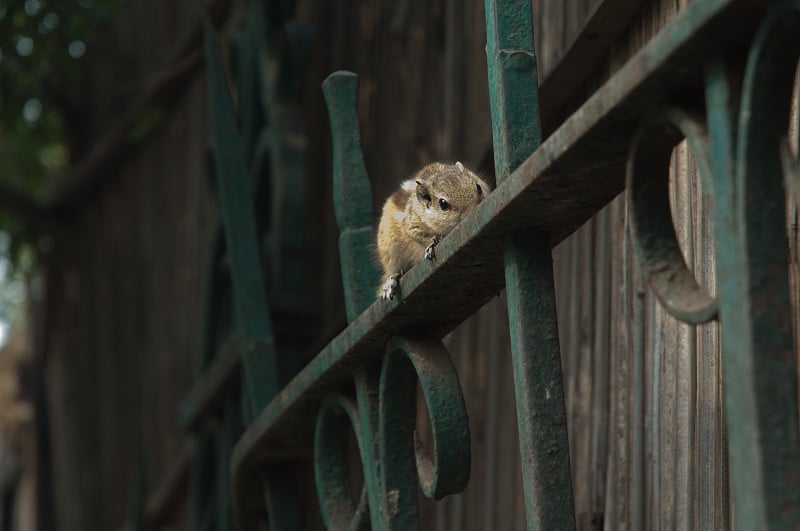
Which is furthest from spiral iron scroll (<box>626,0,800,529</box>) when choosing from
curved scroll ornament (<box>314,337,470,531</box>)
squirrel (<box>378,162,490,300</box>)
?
squirrel (<box>378,162,490,300</box>)

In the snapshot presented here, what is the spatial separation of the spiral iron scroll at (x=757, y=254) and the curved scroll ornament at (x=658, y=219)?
10 centimetres

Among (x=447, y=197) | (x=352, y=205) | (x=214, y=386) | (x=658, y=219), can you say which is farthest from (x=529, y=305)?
(x=214, y=386)

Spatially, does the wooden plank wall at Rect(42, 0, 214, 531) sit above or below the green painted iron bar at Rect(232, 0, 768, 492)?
above

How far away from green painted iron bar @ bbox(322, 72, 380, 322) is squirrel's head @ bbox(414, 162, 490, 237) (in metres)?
0.46

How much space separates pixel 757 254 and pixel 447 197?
2.00 m

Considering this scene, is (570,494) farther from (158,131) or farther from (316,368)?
(158,131)

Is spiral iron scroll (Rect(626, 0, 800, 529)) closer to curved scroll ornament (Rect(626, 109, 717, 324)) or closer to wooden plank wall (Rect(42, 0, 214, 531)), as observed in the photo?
curved scroll ornament (Rect(626, 109, 717, 324))

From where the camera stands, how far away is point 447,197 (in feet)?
11.6

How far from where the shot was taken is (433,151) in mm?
4832

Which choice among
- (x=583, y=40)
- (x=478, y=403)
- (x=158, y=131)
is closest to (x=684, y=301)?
(x=583, y=40)

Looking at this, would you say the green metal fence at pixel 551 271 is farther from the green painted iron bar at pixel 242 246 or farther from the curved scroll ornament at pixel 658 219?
the green painted iron bar at pixel 242 246

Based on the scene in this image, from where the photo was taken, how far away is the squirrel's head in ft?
11.6

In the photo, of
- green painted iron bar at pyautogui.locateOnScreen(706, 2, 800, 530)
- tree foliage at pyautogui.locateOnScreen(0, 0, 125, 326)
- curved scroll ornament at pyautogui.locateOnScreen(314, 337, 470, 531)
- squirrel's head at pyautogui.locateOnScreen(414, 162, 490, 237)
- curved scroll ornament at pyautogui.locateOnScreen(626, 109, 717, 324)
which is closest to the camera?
green painted iron bar at pyautogui.locateOnScreen(706, 2, 800, 530)

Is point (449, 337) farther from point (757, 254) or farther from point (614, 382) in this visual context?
point (757, 254)
